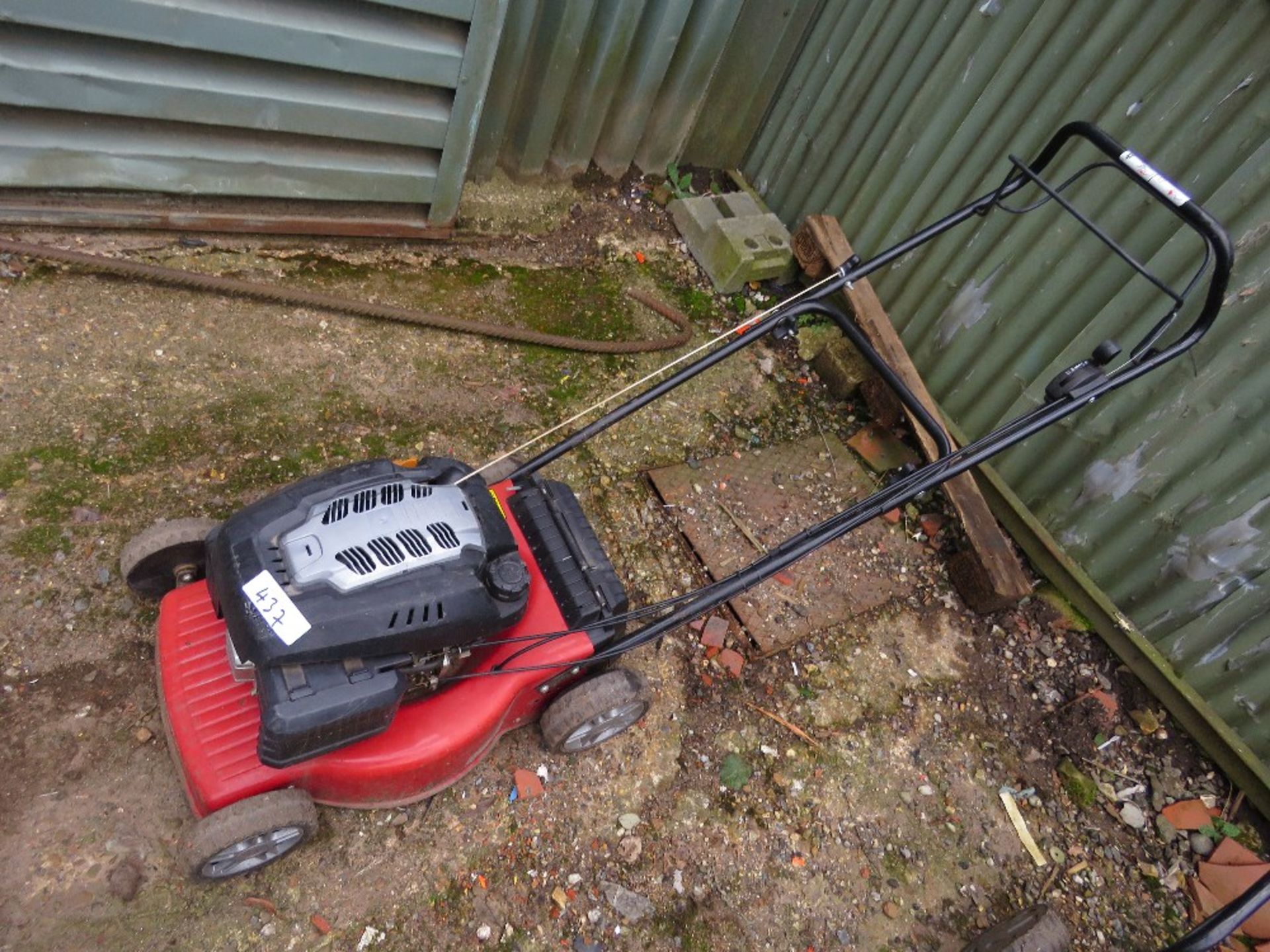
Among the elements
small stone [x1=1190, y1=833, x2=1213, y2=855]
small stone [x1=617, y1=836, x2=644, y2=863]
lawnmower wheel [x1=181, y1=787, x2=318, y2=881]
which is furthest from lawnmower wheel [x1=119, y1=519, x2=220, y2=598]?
small stone [x1=1190, y1=833, x2=1213, y2=855]

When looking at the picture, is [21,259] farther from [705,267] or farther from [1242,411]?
[1242,411]

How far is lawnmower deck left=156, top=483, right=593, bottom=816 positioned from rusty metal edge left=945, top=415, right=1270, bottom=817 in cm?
196

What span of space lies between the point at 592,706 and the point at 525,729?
39cm

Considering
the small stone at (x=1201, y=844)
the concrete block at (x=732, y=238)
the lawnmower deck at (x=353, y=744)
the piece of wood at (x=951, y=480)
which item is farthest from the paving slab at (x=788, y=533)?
the small stone at (x=1201, y=844)

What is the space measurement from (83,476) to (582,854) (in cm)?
181

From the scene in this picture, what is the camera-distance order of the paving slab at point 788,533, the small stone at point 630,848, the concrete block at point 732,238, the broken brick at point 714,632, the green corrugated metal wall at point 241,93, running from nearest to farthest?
the small stone at point 630,848
the green corrugated metal wall at point 241,93
the broken brick at point 714,632
the paving slab at point 788,533
the concrete block at point 732,238

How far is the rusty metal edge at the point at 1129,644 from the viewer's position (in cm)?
287

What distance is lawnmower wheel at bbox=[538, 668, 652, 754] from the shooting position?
222 cm

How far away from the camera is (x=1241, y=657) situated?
2.81 meters

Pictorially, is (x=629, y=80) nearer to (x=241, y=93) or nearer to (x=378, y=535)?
(x=241, y=93)

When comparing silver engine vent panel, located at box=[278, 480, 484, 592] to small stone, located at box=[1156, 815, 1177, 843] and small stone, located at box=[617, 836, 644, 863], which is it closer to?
small stone, located at box=[617, 836, 644, 863]

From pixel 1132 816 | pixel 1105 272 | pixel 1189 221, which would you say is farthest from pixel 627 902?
pixel 1105 272

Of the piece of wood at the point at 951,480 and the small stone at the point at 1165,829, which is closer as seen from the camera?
the small stone at the point at 1165,829

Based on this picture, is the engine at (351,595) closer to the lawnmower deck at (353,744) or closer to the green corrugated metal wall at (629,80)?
the lawnmower deck at (353,744)
